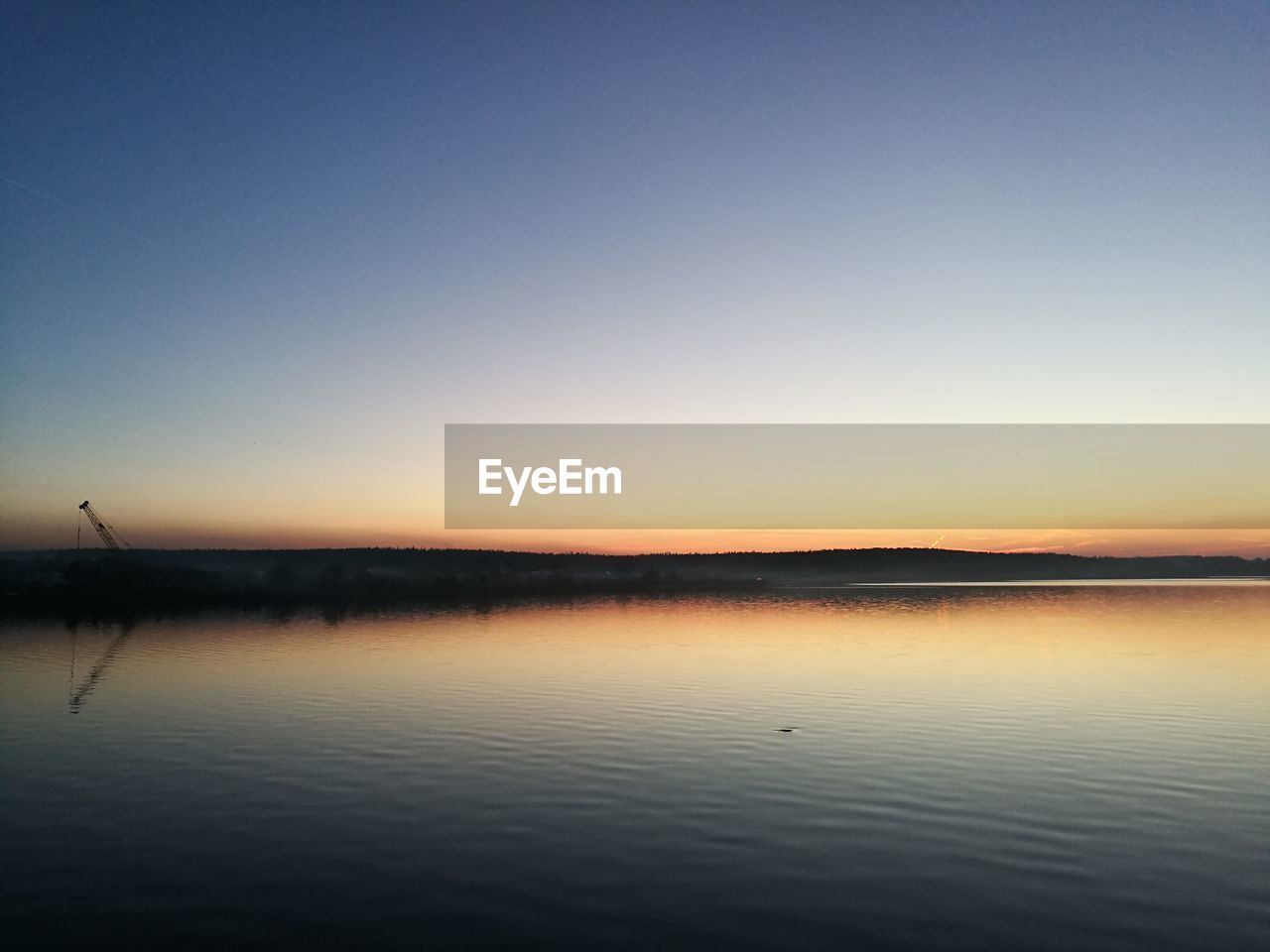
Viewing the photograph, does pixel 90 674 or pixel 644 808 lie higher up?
pixel 644 808

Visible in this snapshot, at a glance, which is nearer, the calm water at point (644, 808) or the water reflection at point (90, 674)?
the calm water at point (644, 808)

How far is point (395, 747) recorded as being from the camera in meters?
34.2

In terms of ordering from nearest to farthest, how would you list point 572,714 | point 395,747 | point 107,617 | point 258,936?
point 258,936 < point 395,747 < point 572,714 < point 107,617

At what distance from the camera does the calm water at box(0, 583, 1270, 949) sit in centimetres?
1689

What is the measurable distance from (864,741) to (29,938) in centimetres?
2742

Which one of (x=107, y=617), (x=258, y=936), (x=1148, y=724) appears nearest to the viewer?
(x=258, y=936)

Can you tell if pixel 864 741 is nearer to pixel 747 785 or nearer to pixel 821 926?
pixel 747 785

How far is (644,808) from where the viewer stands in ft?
81.6

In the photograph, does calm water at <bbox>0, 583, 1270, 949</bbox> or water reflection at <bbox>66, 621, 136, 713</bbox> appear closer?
calm water at <bbox>0, 583, 1270, 949</bbox>

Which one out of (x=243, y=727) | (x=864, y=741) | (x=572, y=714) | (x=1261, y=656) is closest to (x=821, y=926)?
(x=864, y=741)

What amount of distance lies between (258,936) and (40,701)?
40745 millimetres

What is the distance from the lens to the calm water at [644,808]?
16.9m

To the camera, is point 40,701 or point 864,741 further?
point 40,701

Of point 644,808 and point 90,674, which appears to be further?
point 90,674
